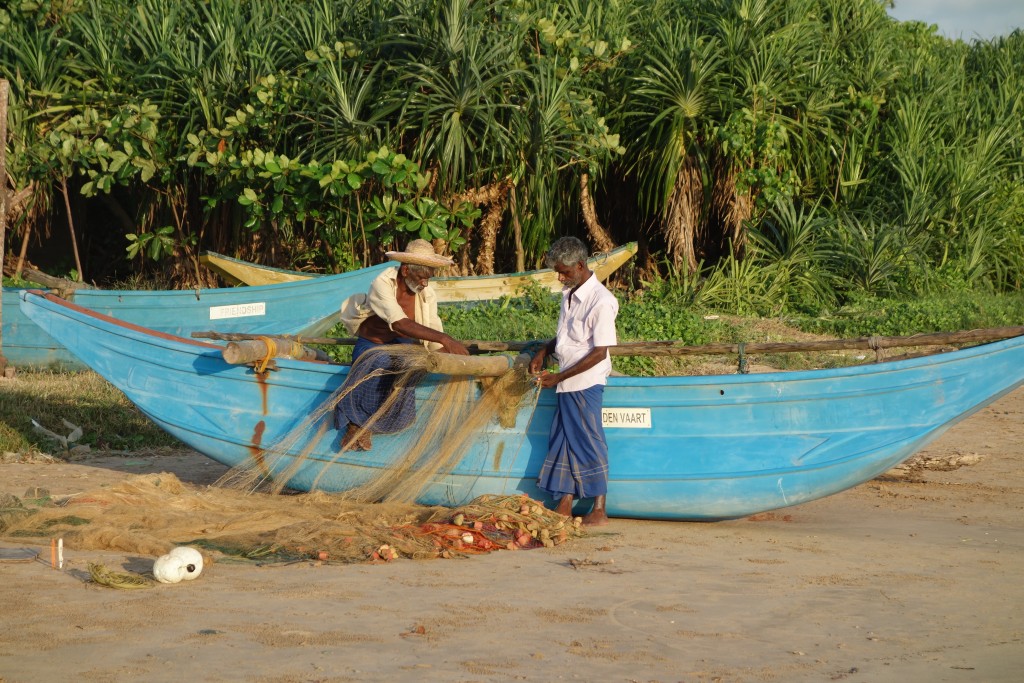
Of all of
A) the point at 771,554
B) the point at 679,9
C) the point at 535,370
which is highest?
the point at 679,9

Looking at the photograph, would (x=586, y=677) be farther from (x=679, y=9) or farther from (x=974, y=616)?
(x=679, y=9)

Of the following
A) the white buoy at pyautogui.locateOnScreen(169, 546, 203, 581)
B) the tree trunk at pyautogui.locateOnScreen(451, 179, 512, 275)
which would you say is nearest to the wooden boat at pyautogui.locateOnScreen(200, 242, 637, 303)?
the tree trunk at pyautogui.locateOnScreen(451, 179, 512, 275)

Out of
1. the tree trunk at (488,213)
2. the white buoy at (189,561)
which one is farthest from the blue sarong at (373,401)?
the tree trunk at (488,213)

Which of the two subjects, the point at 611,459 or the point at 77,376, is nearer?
the point at 611,459

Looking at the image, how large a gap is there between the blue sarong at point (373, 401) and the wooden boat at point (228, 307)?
385 cm

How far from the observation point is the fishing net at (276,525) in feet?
18.0

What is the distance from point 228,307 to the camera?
10133 millimetres

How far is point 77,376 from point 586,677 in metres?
6.96

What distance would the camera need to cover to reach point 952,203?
13.1 meters

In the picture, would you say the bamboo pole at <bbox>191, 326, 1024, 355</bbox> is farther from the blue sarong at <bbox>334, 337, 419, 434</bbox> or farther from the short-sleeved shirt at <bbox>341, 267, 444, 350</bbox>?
the blue sarong at <bbox>334, 337, 419, 434</bbox>

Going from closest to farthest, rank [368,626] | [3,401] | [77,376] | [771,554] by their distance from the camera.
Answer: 1. [368,626]
2. [771,554]
3. [3,401]
4. [77,376]

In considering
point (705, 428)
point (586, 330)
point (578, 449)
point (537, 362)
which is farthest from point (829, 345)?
point (537, 362)

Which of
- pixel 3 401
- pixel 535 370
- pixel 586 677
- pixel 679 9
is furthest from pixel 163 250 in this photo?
pixel 586 677

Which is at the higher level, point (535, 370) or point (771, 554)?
point (535, 370)
